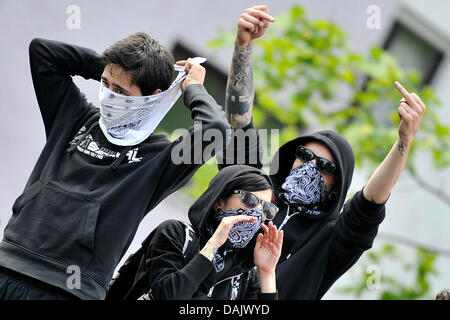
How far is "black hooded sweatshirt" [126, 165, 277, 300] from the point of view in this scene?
3496mm

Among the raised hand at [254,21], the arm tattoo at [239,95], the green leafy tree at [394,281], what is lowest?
the green leafy tree at [394,281]

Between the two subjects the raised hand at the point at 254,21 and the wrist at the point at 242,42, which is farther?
the wrist at the point at 242,42

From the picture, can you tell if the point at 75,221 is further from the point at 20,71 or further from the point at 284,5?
the point at 284,5

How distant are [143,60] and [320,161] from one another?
116cm

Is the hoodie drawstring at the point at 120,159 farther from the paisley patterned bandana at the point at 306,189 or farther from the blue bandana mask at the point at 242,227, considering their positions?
the paisley patterned bandana at the point at 306,189

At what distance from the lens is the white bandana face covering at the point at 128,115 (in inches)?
141

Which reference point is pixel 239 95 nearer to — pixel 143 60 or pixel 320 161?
pixel 320 161

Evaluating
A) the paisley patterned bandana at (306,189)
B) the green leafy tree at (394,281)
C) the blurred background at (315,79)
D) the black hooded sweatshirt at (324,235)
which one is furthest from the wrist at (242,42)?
the green leafy tree at (394,281)

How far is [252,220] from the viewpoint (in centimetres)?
370

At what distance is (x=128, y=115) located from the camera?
361 cm

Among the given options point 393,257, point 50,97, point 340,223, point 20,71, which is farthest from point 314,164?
point 393,257

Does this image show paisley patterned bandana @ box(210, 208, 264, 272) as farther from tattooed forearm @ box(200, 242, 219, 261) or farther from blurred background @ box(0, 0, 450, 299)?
blurred background @ box(0, 0, 450, 299)

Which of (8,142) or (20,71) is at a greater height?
(20,71)

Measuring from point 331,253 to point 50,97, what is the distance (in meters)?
1.59
